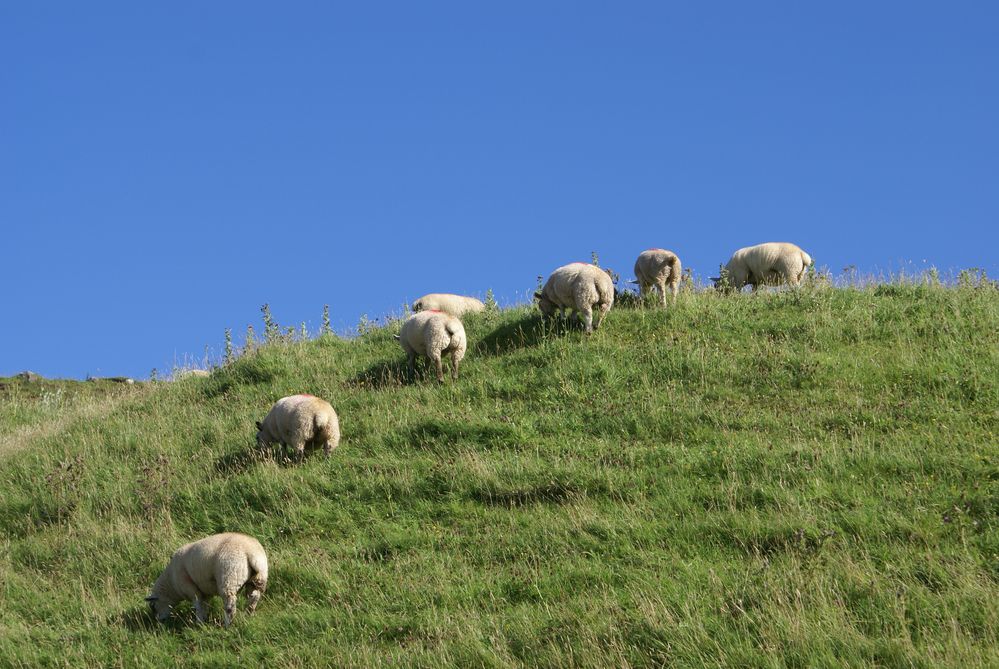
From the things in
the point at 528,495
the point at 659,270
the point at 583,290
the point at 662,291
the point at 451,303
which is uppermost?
the point at 451,303

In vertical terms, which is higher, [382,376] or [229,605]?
[382,376]

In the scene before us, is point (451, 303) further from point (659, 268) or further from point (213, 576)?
point (213, 576)

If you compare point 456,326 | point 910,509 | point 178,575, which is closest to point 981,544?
point 910,509

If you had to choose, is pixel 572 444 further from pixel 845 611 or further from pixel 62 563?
pixel 62 563

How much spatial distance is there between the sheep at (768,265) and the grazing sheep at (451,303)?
5.53 m

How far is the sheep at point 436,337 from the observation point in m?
18.0

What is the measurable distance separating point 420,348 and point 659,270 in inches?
199

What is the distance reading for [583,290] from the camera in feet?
62.1

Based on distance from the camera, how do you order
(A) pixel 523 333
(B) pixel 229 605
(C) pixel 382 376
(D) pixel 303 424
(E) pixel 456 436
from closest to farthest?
(B) pixel 229 605 → (D) pixel 303 424 → (E) pixel 456 436 → (C) pixel 382 376 → (A) pixel 523 333

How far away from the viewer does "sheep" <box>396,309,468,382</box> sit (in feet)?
58.9

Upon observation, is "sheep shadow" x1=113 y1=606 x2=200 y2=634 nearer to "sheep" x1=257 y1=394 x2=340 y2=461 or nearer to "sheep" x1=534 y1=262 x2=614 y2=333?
"sheep" x1=257 y1=394 x2=340 y2=461

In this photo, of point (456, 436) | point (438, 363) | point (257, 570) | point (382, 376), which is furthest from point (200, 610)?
point (382, 376)

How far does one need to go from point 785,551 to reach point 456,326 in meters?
8.42

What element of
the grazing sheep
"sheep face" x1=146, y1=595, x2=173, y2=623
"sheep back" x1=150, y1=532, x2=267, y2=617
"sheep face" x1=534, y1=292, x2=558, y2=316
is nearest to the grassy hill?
"sheep face" x1=146, y1=595, x2=173, y2=623
